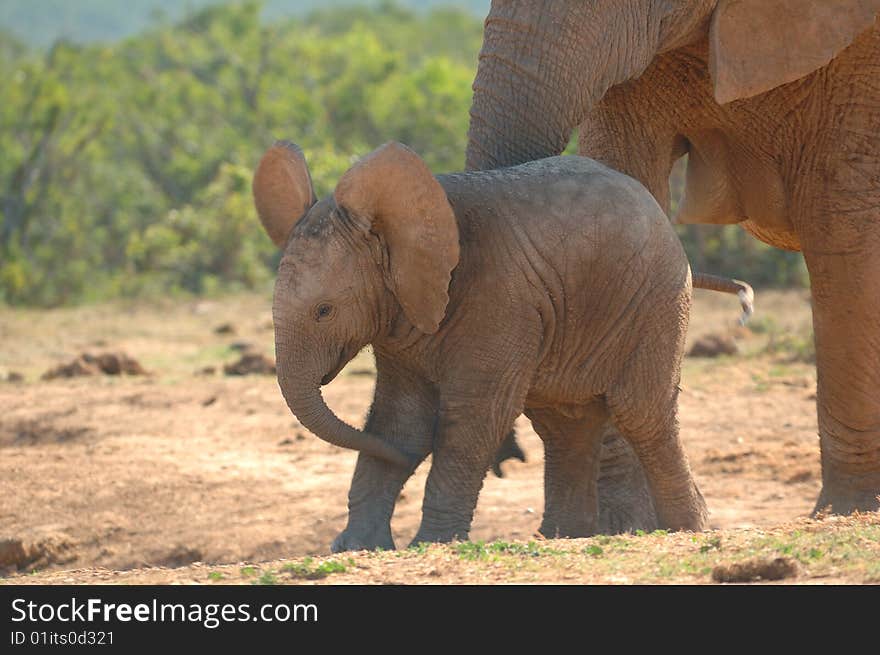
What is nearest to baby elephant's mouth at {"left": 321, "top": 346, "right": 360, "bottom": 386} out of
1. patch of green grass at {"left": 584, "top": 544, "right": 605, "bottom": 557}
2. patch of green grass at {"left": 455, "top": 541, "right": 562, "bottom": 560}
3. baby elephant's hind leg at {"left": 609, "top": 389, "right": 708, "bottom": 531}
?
patch of green grass at {"left": 455, "top": 541, "right": 562, "bottom": 560}

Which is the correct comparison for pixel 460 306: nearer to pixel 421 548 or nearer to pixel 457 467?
pixel 457 467

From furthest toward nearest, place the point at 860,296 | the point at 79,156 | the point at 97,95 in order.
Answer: the point at 97,95 < the point at 79,156 < the point at 860,296

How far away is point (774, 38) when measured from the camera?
5.23 metres

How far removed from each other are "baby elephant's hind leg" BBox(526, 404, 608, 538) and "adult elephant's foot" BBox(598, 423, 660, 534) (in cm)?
32

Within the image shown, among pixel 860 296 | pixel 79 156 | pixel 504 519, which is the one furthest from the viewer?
pixel 79 156

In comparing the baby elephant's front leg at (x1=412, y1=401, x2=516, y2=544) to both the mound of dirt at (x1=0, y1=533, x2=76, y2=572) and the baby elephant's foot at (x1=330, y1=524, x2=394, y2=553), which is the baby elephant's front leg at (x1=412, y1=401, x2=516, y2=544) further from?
the mound of dirt at (x1=0, y1=533, x2=76, y2=572)

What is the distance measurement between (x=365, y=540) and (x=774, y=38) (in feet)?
6.61

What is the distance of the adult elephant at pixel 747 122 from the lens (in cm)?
495

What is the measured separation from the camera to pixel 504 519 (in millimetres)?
6348

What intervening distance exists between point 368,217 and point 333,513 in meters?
1.99

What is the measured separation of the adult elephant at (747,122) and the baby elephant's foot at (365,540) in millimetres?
1120
